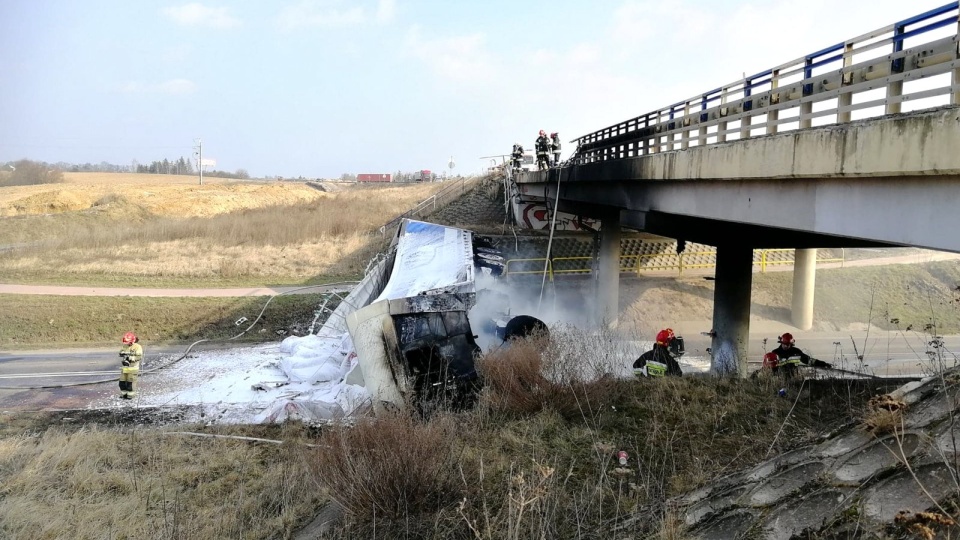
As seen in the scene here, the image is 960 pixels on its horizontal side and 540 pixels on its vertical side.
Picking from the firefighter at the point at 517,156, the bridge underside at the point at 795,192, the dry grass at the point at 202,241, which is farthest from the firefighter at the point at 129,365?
the firefighter at the point at 517,156

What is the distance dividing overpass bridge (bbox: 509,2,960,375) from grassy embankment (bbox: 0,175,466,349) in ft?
45.8

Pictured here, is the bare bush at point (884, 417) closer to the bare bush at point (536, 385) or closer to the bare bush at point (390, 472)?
the bare bush at point (390, 472)

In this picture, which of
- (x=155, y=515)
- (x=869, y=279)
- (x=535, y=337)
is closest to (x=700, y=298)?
(x=869, y=279)

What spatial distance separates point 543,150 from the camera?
78.9 feet

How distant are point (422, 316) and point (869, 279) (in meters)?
24.9

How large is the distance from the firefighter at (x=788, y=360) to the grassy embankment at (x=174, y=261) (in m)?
15.2

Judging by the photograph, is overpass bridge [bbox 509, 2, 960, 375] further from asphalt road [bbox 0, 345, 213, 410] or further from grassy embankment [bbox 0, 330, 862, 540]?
asphalt road [bbox 0, 345, 213, 410]

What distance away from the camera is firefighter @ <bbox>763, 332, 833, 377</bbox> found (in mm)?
9859

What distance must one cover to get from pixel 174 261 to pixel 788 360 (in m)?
27.0

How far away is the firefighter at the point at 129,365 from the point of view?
12.2 meters

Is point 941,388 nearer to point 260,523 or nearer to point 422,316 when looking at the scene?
point 260,523

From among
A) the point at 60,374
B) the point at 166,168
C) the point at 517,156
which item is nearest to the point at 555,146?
the point at 517,156

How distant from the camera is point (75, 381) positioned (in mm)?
14453

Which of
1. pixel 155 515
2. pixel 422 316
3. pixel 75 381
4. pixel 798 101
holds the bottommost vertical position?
pixel 75 381
